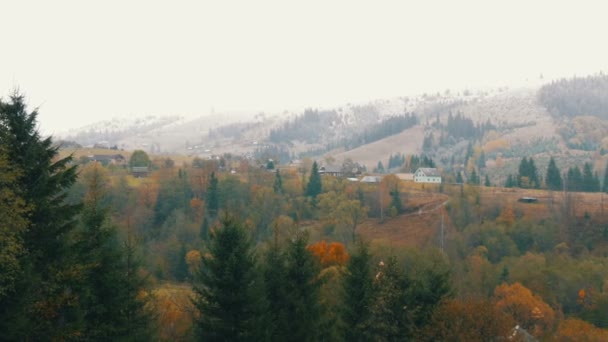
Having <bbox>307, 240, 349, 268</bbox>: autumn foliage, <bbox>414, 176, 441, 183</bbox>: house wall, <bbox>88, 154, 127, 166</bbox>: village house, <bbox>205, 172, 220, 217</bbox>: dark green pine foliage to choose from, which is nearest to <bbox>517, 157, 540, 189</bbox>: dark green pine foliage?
<bbox>414, 176, 441, 183</bbox>: house wall

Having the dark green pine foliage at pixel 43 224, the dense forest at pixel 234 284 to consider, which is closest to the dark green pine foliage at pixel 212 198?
the dense forest at pixel 234 284

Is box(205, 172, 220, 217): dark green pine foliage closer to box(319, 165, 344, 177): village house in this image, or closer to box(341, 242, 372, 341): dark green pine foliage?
box(319, 165, 344, 177): village house

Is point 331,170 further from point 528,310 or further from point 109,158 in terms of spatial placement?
point 528,310

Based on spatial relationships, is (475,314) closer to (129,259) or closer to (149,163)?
(129,259)

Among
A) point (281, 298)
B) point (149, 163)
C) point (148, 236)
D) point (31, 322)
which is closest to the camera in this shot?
point (31, 322)

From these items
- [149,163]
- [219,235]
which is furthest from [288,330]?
[149,163]

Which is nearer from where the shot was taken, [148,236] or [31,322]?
[31,322]

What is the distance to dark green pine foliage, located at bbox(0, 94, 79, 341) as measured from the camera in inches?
662

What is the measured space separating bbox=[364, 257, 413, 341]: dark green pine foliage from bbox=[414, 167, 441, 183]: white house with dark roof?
105646 mm

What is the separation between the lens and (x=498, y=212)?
299 feet

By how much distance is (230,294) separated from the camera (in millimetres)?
21172

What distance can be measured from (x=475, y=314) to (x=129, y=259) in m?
17.5

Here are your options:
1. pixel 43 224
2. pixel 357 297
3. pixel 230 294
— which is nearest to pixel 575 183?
pixel 357 297

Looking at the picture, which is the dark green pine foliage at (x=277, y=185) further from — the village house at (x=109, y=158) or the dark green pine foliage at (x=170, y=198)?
the village house at (x=109, y=158)
